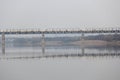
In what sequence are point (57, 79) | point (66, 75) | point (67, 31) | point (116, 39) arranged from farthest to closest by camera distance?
point (116, 39) < point (67, 31) < point (66, 75) < point (57, 79)

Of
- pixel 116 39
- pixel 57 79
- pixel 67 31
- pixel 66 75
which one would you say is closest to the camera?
pixel 57 79

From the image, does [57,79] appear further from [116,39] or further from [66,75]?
[116,39]

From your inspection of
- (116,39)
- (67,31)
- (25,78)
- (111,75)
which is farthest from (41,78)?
(116,39)

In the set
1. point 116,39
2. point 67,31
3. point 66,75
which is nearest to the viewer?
point 66,75

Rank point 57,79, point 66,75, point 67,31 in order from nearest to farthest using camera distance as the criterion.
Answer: point 57,79
point 66,75
point 67,31

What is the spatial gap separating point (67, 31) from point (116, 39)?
253cm

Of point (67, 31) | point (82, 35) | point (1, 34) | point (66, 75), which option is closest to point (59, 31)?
point (67, 31)

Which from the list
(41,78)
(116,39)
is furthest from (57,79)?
(116,39)

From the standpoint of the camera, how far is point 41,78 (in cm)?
416

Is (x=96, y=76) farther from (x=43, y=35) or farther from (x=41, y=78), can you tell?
(x=43, y=35)

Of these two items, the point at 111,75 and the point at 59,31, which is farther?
the point at 59,31

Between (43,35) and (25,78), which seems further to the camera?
(43,35)

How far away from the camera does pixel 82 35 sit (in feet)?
51.1

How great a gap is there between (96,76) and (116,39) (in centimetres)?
1175
